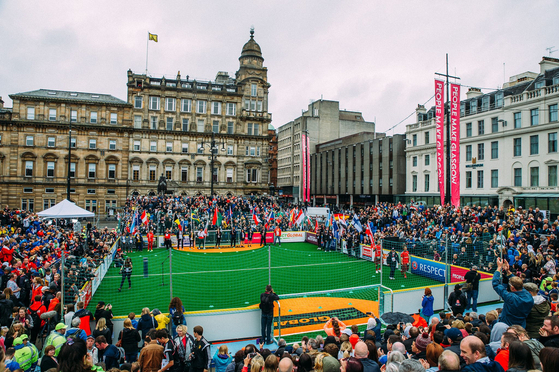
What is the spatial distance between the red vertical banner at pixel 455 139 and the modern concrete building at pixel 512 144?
12.8m

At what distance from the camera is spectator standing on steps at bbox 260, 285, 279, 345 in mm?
10539

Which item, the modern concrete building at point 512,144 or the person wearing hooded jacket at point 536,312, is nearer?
the person wearing hooded jacket at point 536,312

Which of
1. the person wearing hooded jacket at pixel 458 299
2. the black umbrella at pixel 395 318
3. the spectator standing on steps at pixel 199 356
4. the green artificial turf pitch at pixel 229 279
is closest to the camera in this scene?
the spectator standing on steps at pixel 199 356

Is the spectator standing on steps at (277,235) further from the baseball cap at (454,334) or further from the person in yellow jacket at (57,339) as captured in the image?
the baseball cap at (454,334)

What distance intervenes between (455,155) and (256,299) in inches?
775

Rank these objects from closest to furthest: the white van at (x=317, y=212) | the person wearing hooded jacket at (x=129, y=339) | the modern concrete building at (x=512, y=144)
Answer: the person wearing hooded jacket at (x=129, y=339) → the modern concrete building at (x=512, y=144) → the white van at (x=317, y=212)

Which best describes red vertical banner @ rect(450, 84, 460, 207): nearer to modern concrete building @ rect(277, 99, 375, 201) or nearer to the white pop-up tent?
the white pop-up tent

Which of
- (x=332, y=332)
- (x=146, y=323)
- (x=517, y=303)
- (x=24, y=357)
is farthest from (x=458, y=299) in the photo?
(x=24, y=357)

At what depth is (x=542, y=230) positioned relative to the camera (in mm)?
17594

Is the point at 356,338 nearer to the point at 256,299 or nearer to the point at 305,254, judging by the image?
the point at 256,299

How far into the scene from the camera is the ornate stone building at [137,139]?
170 feet

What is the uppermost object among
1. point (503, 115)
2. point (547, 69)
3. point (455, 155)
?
point (547, 69)

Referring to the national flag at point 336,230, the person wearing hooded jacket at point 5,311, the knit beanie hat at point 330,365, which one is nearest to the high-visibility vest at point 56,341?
the person wearing hooded jacket at point 5,311

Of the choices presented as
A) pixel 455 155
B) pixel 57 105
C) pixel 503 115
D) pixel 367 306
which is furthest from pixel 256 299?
pixel 57 105
